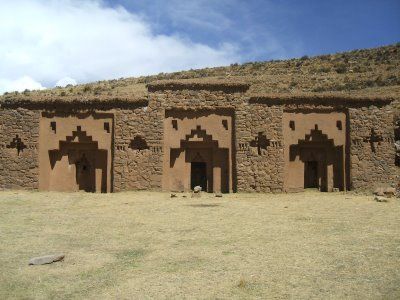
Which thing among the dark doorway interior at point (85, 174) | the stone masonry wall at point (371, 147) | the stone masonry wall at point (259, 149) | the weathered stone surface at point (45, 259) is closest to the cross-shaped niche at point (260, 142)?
the stone masonry wall at point (259, 149)

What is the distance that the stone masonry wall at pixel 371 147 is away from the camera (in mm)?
17578

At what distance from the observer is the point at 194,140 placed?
57.4 feet

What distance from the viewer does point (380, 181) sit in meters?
17.6

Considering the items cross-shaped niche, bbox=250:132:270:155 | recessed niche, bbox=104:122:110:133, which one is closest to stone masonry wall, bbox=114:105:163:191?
recessed niche, bbox=104:122:110:133

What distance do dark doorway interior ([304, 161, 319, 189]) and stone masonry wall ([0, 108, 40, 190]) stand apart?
38.8 ft

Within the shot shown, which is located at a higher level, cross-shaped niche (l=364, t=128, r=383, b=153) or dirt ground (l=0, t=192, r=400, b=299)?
cross-shaped niche (l=364, t=128, r=383, b=153)

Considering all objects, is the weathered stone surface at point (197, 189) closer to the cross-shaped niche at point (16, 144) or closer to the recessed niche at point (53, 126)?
the recessed niche at point (53, 126)

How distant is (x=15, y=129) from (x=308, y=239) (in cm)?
1404

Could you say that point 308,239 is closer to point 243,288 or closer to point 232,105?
point 243,288

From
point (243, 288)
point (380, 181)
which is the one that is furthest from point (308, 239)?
point (380, 181)

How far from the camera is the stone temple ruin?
56.2 ft

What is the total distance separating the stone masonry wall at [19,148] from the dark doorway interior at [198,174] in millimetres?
6692

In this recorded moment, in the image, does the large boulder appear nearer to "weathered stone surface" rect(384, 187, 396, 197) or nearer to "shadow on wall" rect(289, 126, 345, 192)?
"shadow on wall" rect(289, 126, 345, 192)

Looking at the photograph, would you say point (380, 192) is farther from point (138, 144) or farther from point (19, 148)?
point (19, 148)
